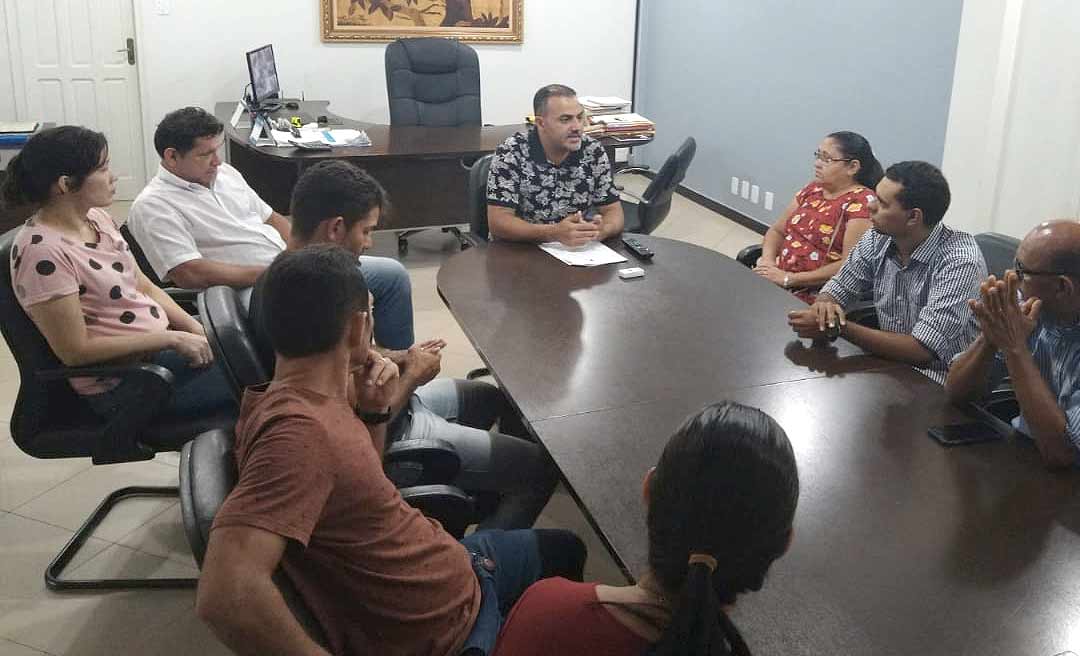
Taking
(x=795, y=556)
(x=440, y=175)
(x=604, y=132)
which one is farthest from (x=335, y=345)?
(x=604, y=132)

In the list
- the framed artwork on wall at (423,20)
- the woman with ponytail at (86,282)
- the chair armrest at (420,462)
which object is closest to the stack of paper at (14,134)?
the framed artwork on wall at (423,20)

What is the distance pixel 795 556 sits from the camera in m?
1.58

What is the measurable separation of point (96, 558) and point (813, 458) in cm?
198

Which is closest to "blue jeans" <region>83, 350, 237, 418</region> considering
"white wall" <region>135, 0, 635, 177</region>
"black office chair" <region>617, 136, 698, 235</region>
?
"black office chair" <region>617, 136, 698, 235</region>

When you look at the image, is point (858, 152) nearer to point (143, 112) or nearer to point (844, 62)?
point (844, 62)

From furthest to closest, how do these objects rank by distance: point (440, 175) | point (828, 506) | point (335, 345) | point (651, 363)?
point (440, 175), point (651, 363), point (828, 506), point (335, 345)

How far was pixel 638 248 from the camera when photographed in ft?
10.6

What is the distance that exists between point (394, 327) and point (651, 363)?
0.92m

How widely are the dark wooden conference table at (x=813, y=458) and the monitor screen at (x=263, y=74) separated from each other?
287 cm

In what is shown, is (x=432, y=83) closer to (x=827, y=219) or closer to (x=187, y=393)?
(x=827, y=219)

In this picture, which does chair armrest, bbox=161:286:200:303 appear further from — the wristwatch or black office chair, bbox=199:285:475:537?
the wristwatch

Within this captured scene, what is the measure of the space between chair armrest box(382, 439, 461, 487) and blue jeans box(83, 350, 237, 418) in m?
0.60

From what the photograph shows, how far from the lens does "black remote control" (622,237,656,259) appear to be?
3188 mm

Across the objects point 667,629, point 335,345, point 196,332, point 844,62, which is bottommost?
point 196,332
